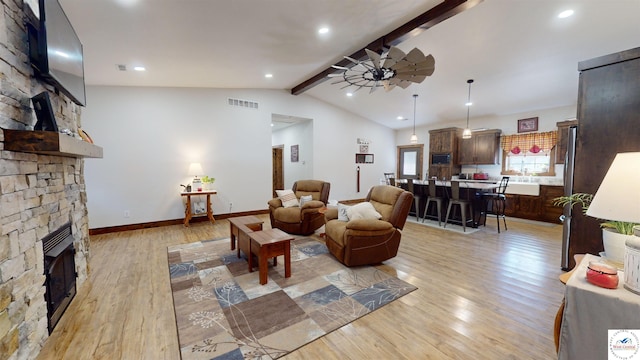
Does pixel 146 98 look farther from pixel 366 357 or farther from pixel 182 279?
pixel 366 357

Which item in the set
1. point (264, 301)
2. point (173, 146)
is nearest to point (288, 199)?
point (264, 301)

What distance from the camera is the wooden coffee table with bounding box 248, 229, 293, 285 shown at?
2623 mm

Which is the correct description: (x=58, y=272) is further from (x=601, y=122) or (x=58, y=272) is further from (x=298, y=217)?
(x=601, y=122)

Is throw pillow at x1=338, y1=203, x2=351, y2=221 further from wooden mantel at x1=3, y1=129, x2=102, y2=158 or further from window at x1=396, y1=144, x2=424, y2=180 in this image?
window at x1=396, y1=144, x2=424, y2=180

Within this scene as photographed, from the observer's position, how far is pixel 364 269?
120 inches

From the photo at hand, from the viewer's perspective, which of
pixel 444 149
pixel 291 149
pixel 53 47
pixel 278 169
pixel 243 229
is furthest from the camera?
pixel 278 169

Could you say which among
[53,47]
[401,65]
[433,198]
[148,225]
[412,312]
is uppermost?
[401,65]

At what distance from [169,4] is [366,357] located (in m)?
3.64

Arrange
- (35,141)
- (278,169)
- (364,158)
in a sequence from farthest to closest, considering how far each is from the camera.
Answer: (278,169) → (364,158) → (35,141)

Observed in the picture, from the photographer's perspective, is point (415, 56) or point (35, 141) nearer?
point (35, 141)

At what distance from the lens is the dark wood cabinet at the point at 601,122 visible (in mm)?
1989

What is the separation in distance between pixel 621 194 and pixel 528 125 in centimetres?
616

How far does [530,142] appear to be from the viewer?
19.5 ft

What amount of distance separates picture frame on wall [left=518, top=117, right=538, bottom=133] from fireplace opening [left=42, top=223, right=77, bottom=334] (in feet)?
27.9
